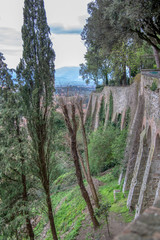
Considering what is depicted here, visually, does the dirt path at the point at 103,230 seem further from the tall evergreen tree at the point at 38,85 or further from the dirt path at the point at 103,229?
the tall evergreen tree at the point at 38,85

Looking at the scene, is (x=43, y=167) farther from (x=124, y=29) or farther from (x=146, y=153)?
(x=124, y=29)

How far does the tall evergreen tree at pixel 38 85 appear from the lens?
29.1 ft

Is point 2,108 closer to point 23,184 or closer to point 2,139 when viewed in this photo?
point 2,139

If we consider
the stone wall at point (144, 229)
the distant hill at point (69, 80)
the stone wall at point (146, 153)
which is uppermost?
the distant hill at point (69, 80)

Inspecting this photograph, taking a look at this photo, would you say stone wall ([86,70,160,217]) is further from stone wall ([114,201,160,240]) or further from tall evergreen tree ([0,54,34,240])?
stone wall ([114,201,160,240])

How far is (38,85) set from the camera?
9.37 meters

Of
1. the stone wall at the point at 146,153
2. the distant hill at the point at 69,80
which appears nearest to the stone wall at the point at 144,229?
the stone wall at the point at 146,153

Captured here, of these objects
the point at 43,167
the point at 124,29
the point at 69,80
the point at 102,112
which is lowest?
the point at 43,167

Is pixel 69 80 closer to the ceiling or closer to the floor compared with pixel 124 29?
closer to the floor

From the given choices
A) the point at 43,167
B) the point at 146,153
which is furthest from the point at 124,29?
the point at 43,167

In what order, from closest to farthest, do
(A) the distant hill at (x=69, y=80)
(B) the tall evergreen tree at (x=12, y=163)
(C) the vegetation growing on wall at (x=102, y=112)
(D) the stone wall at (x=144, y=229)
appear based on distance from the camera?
(D) the stone wall at (x=144, y=229) < (B) the tall evergreen tree at (x=12, y=163) < (A) the distant hill at (x=69, y=80) < (C) the vegetation growing on wall at (x=102, y=112)

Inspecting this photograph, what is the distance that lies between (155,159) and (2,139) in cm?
721

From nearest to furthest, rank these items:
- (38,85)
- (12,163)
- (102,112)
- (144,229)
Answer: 1. (144,229)
2. (12,163)
3. (38,85)
4. (102,112)

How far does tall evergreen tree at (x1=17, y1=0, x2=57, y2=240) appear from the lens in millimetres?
8867
